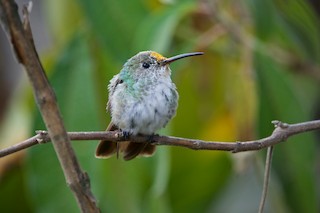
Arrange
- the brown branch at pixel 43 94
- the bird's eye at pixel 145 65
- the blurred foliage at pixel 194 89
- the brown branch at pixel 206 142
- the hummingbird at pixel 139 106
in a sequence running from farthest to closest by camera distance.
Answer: the blurred foliage at pixel 194 89 → the bird's eye at pixel 145 65 → the hummingbird at pixel 139 106 → the brown branch at pixel 206 142 → the brown branch at pixel 43 94

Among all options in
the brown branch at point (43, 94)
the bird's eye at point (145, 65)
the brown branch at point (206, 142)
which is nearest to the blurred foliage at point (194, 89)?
the bird's eye at point (145, 65)

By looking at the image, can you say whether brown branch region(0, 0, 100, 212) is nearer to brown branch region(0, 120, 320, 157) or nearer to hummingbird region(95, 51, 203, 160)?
brown branch region(0, 120, 320, 157)

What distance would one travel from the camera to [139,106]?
72.4 inches

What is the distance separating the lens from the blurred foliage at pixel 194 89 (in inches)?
99.7

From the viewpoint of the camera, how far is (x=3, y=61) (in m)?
4.50

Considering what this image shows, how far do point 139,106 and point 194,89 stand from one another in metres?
1.28

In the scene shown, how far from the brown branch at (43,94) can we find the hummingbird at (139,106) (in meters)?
0.56

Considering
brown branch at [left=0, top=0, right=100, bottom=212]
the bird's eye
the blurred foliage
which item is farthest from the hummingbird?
brown branch at [left=0, top=0, right=100, bottom=212]

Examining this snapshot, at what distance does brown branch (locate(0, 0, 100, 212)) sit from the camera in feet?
3.18

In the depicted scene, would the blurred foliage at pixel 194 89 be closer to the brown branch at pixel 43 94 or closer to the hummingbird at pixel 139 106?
the hummingbird at pixel 139 106

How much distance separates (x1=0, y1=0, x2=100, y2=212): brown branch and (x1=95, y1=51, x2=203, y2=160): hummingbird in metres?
0.56

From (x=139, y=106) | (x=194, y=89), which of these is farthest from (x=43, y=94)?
(x=194, y=89)

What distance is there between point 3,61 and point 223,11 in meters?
1.99

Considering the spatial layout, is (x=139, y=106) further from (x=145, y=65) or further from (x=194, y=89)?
(x=194, y=89)
